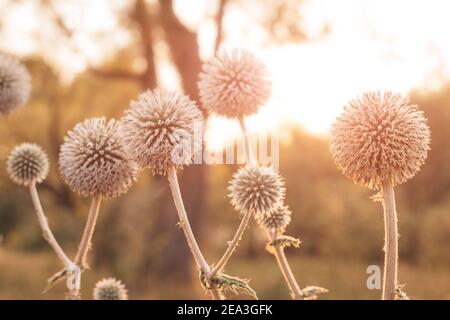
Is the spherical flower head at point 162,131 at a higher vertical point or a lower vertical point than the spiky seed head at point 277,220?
higher

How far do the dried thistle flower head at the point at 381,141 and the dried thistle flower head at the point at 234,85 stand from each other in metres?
1.12

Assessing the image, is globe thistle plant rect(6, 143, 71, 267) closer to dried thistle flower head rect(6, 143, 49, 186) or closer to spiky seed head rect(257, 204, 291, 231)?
dried thistle flower head rect(6, 143, 49, 186)

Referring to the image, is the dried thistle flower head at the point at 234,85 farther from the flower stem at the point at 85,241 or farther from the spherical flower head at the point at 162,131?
the flower stem at the point at 85,241

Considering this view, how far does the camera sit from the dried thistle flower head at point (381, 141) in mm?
2902

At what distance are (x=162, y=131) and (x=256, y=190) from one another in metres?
0.55

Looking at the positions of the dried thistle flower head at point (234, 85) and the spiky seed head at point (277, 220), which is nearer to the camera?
the spiky seed head at point (277, 220)

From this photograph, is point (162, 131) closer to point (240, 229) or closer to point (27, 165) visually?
point (240, 229)

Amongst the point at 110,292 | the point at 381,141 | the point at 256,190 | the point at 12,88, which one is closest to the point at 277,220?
the point at 256,190

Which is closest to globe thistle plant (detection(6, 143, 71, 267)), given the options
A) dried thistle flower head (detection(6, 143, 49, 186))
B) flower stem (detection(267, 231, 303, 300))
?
dried thistle flower head (detection(6, 143, 49, 186))

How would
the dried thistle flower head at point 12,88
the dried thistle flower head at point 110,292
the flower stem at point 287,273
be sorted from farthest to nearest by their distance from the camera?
the dried thistle flower head at point 12,88 → the dried thistle flower head at point 110,292 → the flower stem at point 287,273

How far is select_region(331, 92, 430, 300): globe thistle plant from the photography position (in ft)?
9.52

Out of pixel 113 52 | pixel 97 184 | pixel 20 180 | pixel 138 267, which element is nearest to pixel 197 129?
pixel 97 184

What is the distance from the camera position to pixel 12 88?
484 centimetres

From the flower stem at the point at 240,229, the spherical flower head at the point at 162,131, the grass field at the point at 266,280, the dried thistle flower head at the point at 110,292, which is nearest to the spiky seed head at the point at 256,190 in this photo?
the flower stem at the point at 240,229
